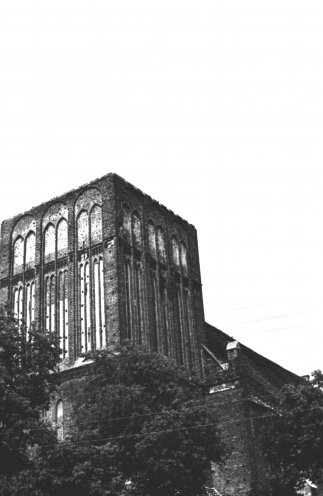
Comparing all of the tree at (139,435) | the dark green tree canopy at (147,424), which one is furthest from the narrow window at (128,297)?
the tree at (139,435)

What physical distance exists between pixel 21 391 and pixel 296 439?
1264cm

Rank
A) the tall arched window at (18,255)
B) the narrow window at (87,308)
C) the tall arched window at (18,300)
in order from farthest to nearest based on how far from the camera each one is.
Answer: the tall arched window at (18,255) < the tall arched window at (18,300) < the narrow window at (87,308)

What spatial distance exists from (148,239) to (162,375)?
1272 centimetres

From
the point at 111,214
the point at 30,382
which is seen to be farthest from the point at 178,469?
the point at 111,214

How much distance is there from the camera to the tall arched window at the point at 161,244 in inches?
1682

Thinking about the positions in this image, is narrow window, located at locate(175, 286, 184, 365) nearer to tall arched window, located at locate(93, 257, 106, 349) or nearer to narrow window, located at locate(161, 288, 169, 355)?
narrow window, located at locate(161, 288, 169, 355)

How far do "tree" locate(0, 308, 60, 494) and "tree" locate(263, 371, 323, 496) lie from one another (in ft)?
36.2

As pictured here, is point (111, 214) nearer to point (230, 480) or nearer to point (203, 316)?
point (203, 316)

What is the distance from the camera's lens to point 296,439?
31.6 m

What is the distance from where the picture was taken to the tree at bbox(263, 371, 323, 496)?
101 feet

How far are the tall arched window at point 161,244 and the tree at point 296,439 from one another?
12034mm

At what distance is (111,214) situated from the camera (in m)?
39.7

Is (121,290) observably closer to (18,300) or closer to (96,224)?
(96,224)

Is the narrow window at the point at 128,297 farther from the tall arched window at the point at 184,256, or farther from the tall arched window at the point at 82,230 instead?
the tall arched window at the point at 184,256
